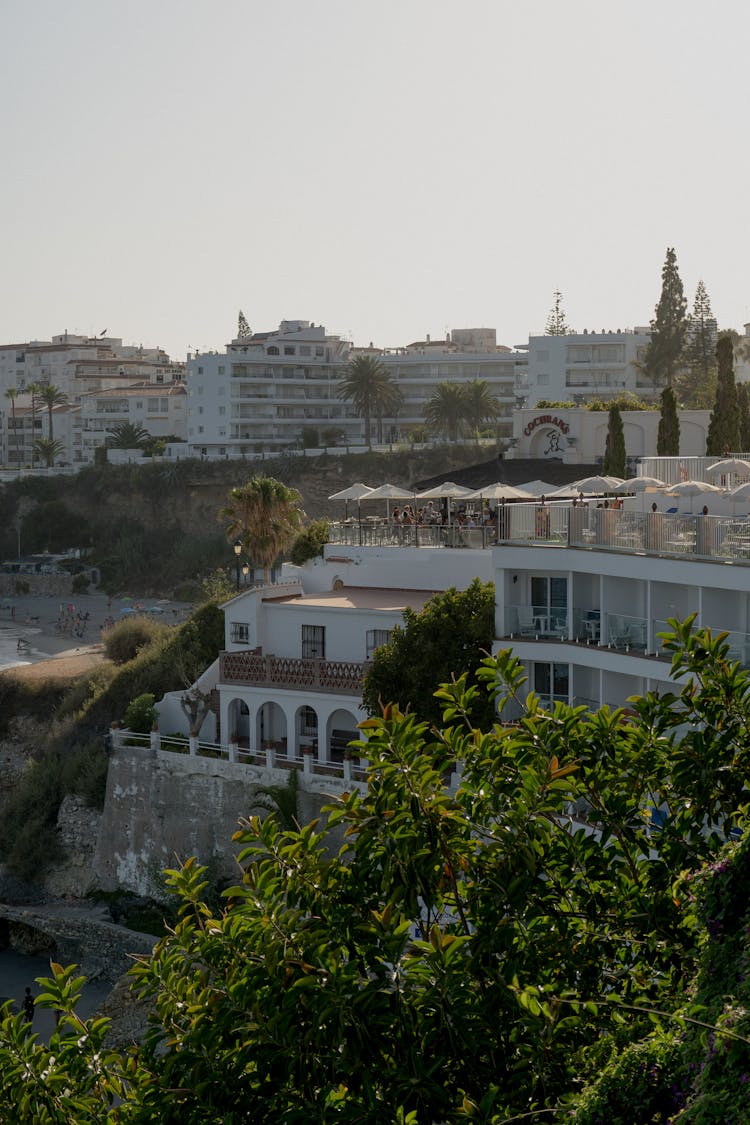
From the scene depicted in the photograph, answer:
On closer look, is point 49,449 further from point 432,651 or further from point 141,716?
point 432,651

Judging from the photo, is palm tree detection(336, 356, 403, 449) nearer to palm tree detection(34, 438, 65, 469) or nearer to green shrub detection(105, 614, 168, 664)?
palm tree detection(34, 438, 65, 469)

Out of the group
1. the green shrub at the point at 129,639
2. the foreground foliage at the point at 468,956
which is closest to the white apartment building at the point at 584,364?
the green shrub at the point at 129,639

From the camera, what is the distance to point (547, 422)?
5556cm

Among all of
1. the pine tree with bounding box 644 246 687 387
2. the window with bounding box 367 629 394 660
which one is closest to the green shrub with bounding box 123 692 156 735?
the window with bounding box 367 629 394 660

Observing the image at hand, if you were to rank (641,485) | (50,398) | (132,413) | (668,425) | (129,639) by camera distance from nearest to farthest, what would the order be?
1. (641,485)
2. (668,425)
3. (129,639)
4. (132,413)
5. (50,398)

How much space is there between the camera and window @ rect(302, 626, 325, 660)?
31.8 metres

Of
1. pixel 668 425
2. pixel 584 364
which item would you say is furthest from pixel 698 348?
pixel 668 425

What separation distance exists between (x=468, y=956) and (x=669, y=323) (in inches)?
3081

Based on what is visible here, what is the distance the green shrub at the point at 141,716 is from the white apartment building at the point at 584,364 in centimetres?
6454

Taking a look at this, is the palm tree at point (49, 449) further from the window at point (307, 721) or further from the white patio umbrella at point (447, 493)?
the window at point (307, 721)

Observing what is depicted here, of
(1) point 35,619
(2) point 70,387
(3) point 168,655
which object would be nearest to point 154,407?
(2) point 70,387

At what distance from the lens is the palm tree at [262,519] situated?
41.5 metres

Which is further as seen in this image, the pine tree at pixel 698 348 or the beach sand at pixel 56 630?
the pine tree at pixel 698 348

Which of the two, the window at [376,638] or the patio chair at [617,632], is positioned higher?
the patio chair at [617,632]
